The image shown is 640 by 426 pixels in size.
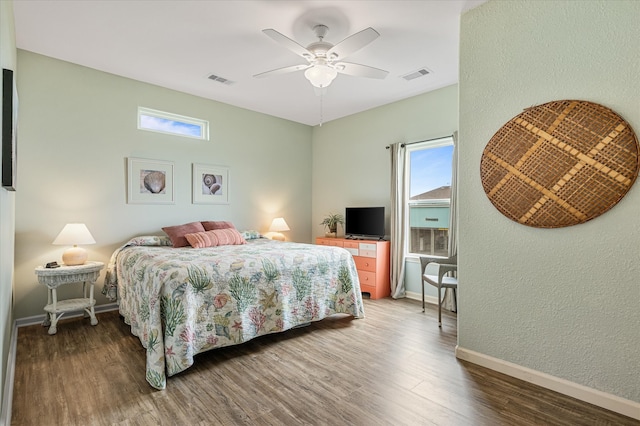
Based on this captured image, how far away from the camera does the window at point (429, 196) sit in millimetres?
4410

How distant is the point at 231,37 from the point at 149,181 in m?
2.16

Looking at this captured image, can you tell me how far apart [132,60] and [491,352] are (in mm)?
4448

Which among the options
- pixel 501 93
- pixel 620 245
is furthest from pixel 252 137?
pixel 620 245

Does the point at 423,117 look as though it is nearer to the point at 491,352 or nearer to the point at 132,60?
the point at 491,352

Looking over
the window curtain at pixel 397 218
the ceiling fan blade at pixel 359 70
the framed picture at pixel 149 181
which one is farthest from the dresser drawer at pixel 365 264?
the framed picture at pixel 149 181

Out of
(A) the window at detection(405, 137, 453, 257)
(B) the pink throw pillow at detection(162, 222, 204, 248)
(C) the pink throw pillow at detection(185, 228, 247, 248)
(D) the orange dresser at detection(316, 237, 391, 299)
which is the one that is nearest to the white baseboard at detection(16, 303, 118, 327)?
(B) the pink throw pillow at detection(162, 222, 204, 248)

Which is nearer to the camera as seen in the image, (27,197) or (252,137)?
(27,197)

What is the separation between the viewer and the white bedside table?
314 cm

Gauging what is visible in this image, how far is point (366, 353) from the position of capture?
108 inches

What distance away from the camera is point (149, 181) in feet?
13.9

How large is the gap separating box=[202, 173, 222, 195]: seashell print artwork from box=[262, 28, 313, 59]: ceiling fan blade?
8.45 feet

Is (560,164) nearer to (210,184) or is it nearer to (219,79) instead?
(219,79)

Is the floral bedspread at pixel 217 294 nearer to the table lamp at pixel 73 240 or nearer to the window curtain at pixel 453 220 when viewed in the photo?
the table lamp at pixel 73 240

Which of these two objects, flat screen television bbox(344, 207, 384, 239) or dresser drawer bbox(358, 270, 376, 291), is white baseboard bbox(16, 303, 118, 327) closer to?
dresser drawer bbox(358, 270, 376, 291)
